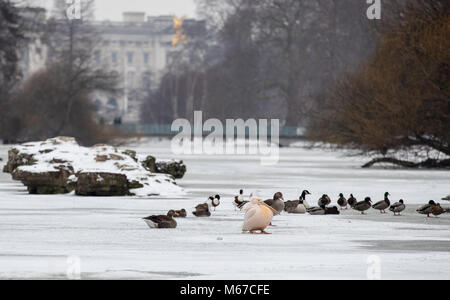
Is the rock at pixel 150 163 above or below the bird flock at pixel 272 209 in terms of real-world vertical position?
below

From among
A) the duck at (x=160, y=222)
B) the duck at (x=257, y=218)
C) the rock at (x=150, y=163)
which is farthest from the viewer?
the rock at (x=150, y=163)

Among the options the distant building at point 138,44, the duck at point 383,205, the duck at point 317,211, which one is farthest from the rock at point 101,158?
the distant building at point 138,44

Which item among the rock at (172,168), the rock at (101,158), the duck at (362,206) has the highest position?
the rock at (101,158)

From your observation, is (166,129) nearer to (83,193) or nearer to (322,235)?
(83,193)

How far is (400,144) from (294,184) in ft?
40.6

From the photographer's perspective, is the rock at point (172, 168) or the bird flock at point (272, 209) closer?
the bird flock at point (272, 209)

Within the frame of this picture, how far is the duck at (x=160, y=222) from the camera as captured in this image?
1883 centimetres

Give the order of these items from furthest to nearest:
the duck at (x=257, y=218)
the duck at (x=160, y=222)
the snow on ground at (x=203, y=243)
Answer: the duck at (x=160, y=222) < the duck at (x=257, y=218) < the snow on ground at (x=203, y=243)

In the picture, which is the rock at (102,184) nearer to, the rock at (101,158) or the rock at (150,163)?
the rock at (101,158)

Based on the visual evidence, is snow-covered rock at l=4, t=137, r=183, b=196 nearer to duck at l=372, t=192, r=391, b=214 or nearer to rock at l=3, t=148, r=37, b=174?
rock at l=3, t=148, r=37, b=174

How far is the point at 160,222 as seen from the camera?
1889 centimetres

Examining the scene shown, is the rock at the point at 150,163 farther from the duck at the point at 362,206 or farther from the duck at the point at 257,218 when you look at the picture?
the duck at the point at 257,218

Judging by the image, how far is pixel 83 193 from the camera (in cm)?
2738

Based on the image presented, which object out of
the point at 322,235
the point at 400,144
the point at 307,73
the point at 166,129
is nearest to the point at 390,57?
the point at 400,144
